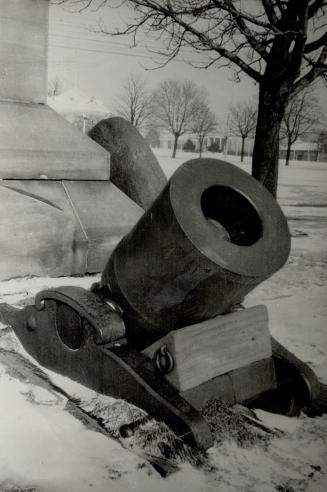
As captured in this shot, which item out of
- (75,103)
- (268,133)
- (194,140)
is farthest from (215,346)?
(194,140)

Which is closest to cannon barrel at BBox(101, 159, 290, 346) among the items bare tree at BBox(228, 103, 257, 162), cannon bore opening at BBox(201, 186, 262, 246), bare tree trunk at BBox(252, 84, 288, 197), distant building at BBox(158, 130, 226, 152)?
cannon bore opening at BBox(201, 186, 262, 246)

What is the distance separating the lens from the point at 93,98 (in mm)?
40844

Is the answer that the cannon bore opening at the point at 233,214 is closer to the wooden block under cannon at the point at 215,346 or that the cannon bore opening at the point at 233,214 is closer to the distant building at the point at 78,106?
the wooden block under cannon at the point at 215,346

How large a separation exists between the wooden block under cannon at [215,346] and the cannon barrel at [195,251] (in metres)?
0.10

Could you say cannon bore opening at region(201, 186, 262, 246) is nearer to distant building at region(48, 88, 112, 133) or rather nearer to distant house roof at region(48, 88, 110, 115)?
distant building at region(48, 88, 112, 133)

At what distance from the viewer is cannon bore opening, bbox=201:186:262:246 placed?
3.07 m

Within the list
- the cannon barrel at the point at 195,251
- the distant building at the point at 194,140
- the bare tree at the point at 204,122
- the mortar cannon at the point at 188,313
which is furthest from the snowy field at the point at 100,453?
the distant building at the point at 194,140

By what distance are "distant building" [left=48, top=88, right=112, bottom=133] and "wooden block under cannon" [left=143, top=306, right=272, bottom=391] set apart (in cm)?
3434

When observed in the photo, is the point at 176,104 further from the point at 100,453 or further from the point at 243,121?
the point at 100,453

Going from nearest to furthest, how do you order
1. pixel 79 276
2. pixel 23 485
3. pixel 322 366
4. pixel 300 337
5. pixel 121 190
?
pixel 23 485
pixel 322 366
pixel 300 337
pixel 79 276
pixel 121 190

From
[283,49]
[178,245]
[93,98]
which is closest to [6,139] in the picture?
[178,245]

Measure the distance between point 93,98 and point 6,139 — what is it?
1445 inches

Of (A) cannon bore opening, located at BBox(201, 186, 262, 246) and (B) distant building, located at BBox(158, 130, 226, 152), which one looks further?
(B) distant building, located at BBox(158, 130, 226, 152)

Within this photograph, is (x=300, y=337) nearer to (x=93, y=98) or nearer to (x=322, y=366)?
(x=322, y=366)
